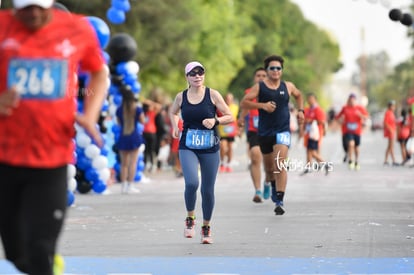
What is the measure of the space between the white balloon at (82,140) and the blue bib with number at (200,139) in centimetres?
701

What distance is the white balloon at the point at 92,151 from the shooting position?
18688 mm

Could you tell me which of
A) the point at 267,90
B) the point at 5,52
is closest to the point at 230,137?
the point at 267,90

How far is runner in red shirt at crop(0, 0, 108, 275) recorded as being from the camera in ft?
20.2

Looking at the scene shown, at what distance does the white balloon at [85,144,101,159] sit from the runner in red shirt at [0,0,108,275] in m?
12.3

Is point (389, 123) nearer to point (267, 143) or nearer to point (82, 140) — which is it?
point (82, 140)

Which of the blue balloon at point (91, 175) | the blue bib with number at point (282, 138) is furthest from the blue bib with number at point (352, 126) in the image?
the blue bib with number at point (282, 138)

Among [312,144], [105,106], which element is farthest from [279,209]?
[312,144]

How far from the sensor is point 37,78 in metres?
6.29

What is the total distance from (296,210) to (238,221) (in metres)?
1.93

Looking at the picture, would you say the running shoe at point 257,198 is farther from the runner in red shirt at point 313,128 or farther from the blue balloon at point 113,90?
the runner in red shirt at point 313,128

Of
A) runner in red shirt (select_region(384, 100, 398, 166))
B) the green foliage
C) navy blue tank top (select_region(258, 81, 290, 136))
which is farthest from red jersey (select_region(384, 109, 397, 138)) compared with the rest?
the green foliage

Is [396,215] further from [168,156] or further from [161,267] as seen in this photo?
[168,156]

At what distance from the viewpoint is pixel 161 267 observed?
993 centimetres

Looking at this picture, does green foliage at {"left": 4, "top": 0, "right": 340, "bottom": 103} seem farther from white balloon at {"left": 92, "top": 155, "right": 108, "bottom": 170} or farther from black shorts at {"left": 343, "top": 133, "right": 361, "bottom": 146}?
white balloon at {"left": 92, "top": 155, "right": 108, "bottom": 170}
